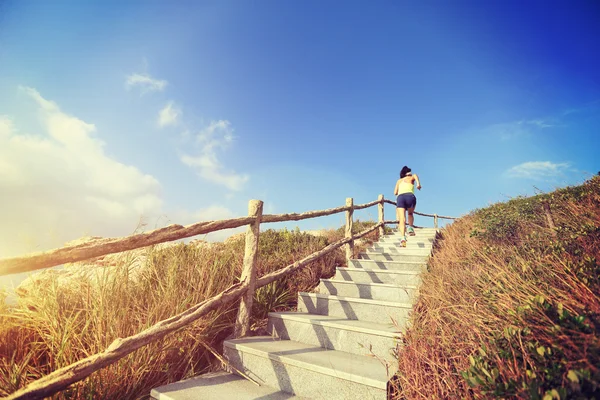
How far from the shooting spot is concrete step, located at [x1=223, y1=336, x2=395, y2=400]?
2246 mm

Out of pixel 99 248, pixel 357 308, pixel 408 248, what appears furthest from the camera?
pixel 408 248

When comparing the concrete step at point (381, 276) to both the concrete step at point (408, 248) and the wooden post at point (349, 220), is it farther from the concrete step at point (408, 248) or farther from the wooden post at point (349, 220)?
the concrete step at point (408, 248)

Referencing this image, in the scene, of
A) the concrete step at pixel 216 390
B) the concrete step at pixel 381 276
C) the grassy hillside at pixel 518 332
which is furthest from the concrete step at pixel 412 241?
the concrete step at pixel 216 390

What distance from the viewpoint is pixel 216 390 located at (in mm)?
2479

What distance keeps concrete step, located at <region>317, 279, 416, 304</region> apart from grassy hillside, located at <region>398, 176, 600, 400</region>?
31 centimetres

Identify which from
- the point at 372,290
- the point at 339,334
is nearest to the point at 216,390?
the point at 339,334

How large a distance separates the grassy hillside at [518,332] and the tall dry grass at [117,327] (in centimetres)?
203

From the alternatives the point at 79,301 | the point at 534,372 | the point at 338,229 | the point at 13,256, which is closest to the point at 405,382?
the point at 534,372

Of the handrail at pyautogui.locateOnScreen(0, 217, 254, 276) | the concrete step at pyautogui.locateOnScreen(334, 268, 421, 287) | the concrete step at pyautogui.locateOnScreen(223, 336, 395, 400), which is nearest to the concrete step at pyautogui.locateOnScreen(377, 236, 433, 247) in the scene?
the concrete step at pyautogui.locateOnScreen(334, 268, 421, 287)

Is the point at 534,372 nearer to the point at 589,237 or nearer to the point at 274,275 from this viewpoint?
the point at 589,237

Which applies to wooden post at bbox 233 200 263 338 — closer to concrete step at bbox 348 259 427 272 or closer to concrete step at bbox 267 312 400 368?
concrete step at bbox 267 312 400 368

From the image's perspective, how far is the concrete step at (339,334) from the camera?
110 inches

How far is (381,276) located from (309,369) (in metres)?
2.58

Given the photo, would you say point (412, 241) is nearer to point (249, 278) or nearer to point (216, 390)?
point (249, 278)
